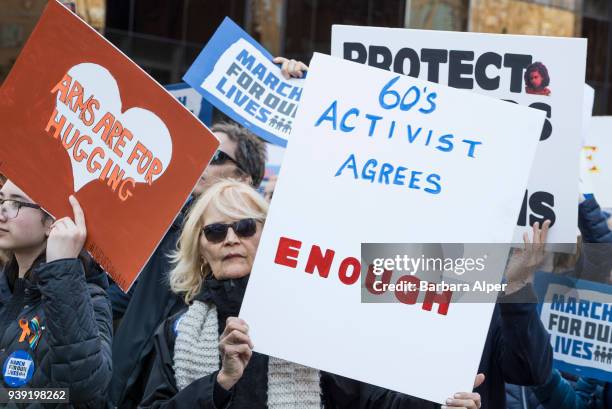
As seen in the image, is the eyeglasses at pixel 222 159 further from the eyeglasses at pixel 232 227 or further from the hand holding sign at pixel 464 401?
the hand holding sign at pixel 464 401

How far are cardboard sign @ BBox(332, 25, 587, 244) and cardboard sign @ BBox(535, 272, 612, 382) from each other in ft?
2.54

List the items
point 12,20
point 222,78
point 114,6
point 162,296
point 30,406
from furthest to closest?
point 114,6 → point 12,20 → point 222,78 → point 162,296 → point 30,406

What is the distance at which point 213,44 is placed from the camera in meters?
4.79

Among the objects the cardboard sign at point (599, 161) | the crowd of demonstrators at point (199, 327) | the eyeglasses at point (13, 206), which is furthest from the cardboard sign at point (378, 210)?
the cardboard sign at point (599, 161)

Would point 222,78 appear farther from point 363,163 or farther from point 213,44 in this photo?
point 363,163

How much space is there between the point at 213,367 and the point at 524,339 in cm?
99

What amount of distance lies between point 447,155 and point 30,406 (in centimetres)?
145

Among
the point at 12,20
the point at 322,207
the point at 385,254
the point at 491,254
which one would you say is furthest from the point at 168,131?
the point at 12,20

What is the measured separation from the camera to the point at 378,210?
304 cm

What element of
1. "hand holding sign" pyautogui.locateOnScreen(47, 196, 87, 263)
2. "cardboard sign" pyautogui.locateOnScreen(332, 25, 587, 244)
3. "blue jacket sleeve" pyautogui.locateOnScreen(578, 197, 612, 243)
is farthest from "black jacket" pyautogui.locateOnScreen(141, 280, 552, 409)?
"blue jacket sleeve" pyautogui.locateOnScreen(578, 197, 612, 243)

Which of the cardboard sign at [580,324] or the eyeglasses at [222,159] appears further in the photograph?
the eyeglasses at [222,159]

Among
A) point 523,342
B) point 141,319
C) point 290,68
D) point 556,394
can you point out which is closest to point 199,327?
point 523,342

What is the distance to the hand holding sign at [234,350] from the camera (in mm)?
2883

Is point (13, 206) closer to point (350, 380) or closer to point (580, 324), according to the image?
point (350, 380)
